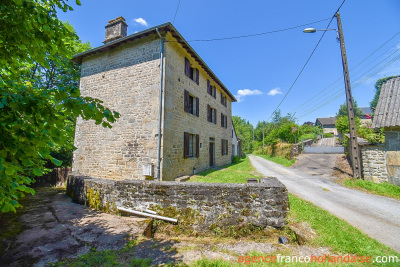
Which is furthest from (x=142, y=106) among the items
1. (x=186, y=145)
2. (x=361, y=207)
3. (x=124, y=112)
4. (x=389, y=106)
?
(x=389, y=106)

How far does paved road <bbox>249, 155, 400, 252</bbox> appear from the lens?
11.9ft

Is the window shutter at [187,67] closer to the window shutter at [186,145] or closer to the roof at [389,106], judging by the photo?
the window shutter at [186,145]

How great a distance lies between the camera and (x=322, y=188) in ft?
22.3

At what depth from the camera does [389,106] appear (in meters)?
7.38

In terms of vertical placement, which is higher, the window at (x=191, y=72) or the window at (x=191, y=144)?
the window at (x=191, y=72)

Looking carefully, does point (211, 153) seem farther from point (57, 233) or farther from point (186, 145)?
point (57, 233)

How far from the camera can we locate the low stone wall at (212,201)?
387cm

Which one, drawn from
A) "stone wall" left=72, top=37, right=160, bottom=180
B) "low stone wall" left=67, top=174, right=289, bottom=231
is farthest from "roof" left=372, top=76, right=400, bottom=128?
"stone wall" left=72, top=37, right=160, bottom=180

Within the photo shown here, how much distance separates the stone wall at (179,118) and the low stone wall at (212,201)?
3165mm

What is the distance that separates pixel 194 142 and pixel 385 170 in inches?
344

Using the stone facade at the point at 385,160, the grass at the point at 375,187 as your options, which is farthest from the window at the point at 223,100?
the grass at the point at 375,187

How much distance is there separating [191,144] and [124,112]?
13.9ft

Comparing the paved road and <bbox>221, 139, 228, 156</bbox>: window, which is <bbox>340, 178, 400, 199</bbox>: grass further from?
<bbox>221, 139, 228, 156</bbox>: window

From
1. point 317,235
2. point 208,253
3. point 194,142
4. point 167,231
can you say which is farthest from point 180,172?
point 317,235
